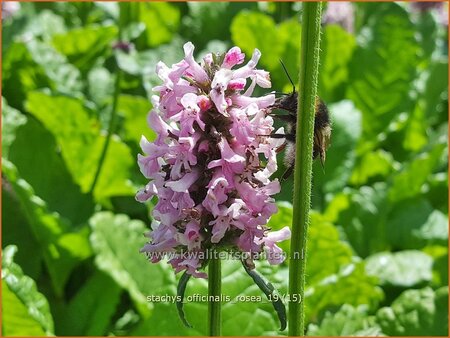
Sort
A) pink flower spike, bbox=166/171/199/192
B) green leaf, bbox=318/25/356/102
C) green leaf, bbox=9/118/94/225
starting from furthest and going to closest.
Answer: green leaf, bbox=318/25/356/102 → green leaf, bbox=9/118/94/225 → pink flower spike, bbox=166/171/199/192

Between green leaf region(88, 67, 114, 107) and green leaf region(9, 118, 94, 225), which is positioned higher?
green leaf region(88, 67, 114, 107)

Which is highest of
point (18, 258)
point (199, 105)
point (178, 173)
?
point (199, 105)

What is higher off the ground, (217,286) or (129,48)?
(129,48)

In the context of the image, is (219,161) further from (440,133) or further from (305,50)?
(440,133)

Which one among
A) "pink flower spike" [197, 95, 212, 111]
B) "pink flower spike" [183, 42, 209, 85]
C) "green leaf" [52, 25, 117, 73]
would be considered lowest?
"pink flower spike" [197, 95, 212, 111]


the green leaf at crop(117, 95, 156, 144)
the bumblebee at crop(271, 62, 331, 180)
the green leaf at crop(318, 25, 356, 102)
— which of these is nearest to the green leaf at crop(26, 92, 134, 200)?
the green leaf at crop(117, 95, 156, 144)

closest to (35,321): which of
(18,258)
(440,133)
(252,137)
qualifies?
(18,258)

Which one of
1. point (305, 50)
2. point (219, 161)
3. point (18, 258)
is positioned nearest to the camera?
point (305, 50)

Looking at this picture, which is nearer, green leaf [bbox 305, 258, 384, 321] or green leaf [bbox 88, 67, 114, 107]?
green leaf [bbox 305, 258, 384, 321]

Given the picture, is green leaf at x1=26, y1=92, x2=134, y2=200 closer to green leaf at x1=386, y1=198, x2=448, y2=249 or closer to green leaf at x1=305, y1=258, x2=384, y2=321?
green leaf at x1=305, y1=258, x2=384, y2=321
